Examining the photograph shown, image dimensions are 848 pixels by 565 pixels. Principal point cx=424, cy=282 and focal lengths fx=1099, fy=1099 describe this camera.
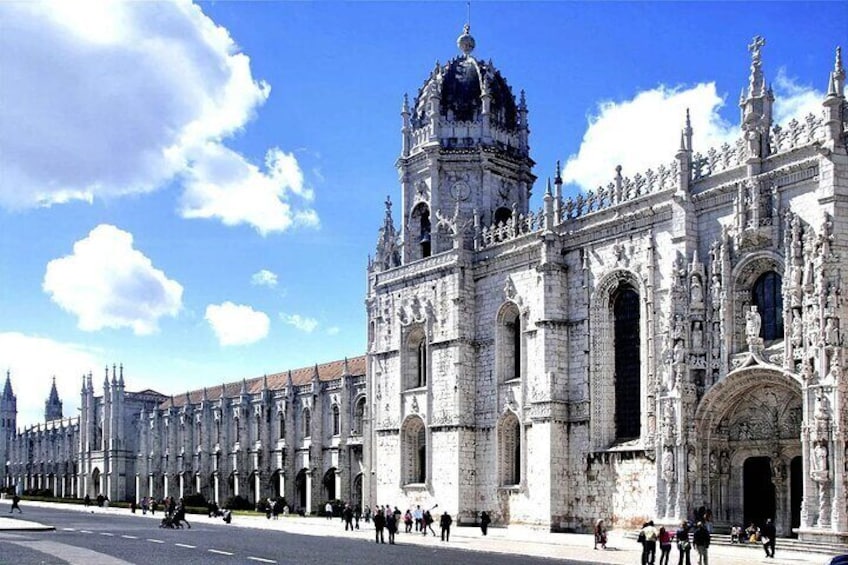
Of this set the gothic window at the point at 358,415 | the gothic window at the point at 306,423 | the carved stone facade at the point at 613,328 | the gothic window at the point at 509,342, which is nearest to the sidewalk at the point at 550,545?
the carved stone facade at the point at 613,328

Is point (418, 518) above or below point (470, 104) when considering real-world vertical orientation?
below

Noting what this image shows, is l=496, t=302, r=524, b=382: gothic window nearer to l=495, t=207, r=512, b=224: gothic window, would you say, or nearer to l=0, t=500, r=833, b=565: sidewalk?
l=495, t=207, r=512, b=224: gothic window

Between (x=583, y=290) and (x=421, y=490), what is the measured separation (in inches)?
506

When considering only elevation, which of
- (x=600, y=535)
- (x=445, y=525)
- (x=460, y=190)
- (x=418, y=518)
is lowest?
(x=418, y=518)

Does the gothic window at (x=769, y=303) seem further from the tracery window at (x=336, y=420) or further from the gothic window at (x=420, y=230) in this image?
the tracery window at (x=336, y=420)

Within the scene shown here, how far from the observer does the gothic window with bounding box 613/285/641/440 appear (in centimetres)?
4106

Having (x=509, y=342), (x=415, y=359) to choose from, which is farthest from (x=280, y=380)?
(x=509, y=342)

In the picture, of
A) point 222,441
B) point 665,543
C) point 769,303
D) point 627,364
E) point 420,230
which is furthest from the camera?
point 222,441

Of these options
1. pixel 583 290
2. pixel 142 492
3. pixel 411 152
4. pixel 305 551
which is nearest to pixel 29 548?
pixel 305 551

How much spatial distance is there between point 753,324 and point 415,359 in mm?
20360

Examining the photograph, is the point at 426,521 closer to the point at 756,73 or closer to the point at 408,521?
the point at 408,521

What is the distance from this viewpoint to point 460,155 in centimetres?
5138

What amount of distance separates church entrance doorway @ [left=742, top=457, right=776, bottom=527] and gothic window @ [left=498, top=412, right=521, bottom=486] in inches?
445

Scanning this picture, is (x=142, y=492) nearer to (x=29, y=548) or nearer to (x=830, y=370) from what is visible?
(x=29, y=548)
